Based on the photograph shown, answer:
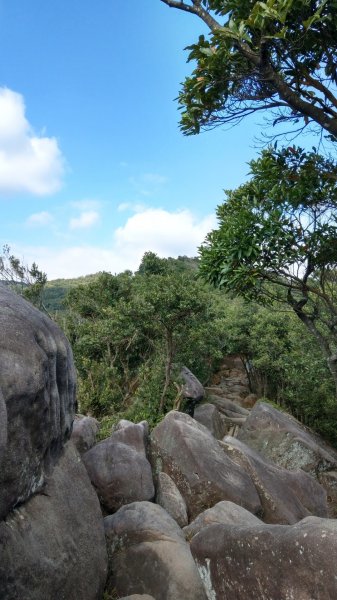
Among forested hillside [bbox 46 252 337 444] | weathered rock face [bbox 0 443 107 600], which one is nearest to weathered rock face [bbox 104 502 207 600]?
weathered rock face [bbox 0 443 107 600]

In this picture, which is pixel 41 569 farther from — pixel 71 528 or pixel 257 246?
pixel 257 246

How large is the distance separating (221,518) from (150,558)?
1.89 meters

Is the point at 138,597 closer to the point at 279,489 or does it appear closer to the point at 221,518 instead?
the point at 221,518

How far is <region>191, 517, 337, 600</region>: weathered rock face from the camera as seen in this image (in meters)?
5.23

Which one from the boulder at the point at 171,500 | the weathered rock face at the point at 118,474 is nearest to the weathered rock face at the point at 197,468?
the boulder at the point at 171,500

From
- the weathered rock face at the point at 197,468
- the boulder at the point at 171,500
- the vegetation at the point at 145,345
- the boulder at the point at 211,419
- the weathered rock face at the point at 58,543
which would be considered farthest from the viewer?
the boulder at the point at 211,419

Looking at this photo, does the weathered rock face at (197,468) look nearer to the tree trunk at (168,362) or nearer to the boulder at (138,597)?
the boulder at (138,597)

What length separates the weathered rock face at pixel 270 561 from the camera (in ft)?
17.2

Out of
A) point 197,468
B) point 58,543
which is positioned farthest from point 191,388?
point 58,543

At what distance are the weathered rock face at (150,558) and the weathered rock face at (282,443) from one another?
12100 millimetres

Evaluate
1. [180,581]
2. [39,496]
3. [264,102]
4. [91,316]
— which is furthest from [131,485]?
[91,316]

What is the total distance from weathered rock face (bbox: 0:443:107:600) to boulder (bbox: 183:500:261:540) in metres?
2.37

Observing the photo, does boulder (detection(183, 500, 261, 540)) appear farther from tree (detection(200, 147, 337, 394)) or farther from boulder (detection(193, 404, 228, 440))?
boulder (detection(193, 404, 228, 440))

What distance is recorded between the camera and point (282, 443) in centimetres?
2047
